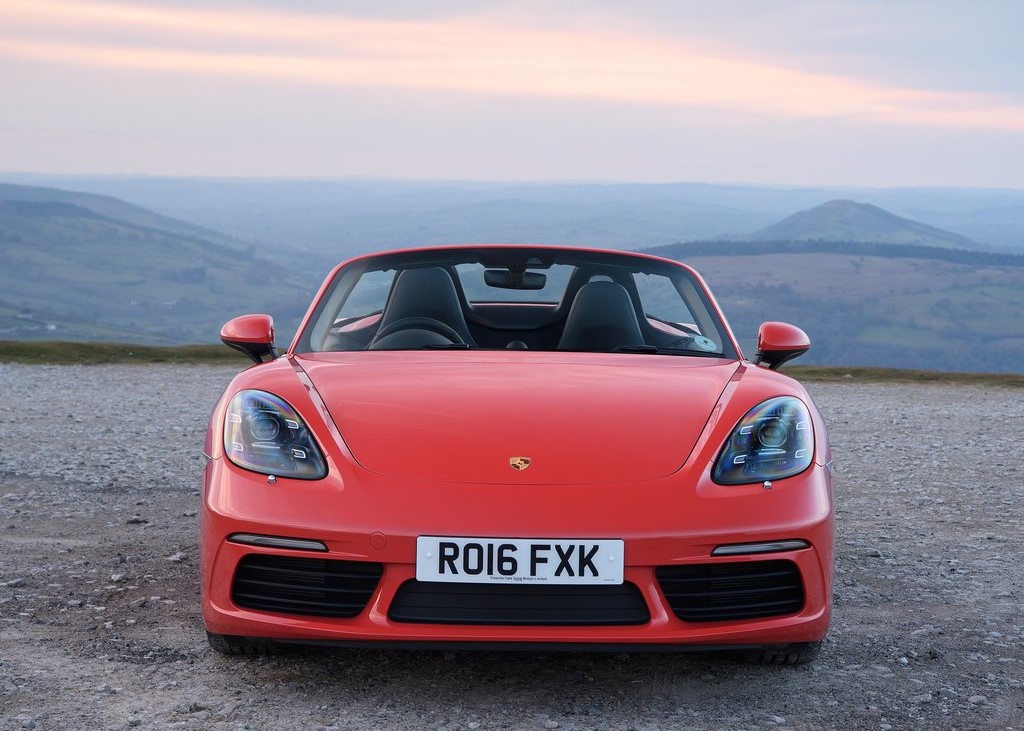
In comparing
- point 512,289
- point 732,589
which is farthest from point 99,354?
point 732,589

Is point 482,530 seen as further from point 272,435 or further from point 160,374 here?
point 160,374

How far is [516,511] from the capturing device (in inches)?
125

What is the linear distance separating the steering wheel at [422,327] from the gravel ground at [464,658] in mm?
1366

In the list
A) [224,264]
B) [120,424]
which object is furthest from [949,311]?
[120,424]

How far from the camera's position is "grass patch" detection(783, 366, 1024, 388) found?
66.9 ft

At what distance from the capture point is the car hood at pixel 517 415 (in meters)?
3.36

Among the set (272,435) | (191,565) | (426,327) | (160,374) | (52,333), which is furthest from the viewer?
(52,333)

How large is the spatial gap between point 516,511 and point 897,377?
19.9 metres

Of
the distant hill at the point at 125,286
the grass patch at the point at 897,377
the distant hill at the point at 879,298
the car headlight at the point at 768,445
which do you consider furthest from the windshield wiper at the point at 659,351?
the distant hill at the point at 125,286

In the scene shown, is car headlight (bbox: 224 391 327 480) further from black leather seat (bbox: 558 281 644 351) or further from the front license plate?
black leather seat (bbox: 558 281 644 351)

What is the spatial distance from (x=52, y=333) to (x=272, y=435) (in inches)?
4671

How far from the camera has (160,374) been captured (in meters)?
17.6

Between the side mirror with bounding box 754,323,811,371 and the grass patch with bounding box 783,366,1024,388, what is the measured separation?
1561 cm

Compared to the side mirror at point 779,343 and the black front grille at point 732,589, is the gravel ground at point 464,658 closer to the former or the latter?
the black front grille at point 732,589
